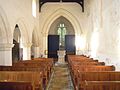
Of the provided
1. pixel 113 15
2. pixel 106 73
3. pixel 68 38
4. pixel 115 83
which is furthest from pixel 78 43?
pixel 115 83

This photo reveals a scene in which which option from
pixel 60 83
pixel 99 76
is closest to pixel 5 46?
pixel 60 83

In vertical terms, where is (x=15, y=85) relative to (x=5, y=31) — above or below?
below

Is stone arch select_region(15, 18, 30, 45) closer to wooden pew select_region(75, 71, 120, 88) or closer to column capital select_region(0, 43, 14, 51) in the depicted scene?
column capital select_region(0, 43, 14, 51)

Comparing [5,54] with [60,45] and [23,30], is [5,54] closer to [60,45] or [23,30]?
[23,30]

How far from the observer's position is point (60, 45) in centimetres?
2327

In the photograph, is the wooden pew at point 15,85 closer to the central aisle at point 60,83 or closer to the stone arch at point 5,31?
the central aisle at point 60,83

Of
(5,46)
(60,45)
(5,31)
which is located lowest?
(5,46)

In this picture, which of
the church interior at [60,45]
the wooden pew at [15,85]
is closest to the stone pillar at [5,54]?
the church interior at [60,45]

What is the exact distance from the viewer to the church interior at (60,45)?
6.36 metres

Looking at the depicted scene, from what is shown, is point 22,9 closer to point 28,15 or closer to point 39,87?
point 28,15

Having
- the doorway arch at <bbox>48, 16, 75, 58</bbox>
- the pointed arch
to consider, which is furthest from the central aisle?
the doorway arch at <bbox>48, 16, 75, 58</bbox>

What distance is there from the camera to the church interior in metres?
6.36

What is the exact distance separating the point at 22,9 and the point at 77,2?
828cm

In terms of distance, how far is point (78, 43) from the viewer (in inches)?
822
